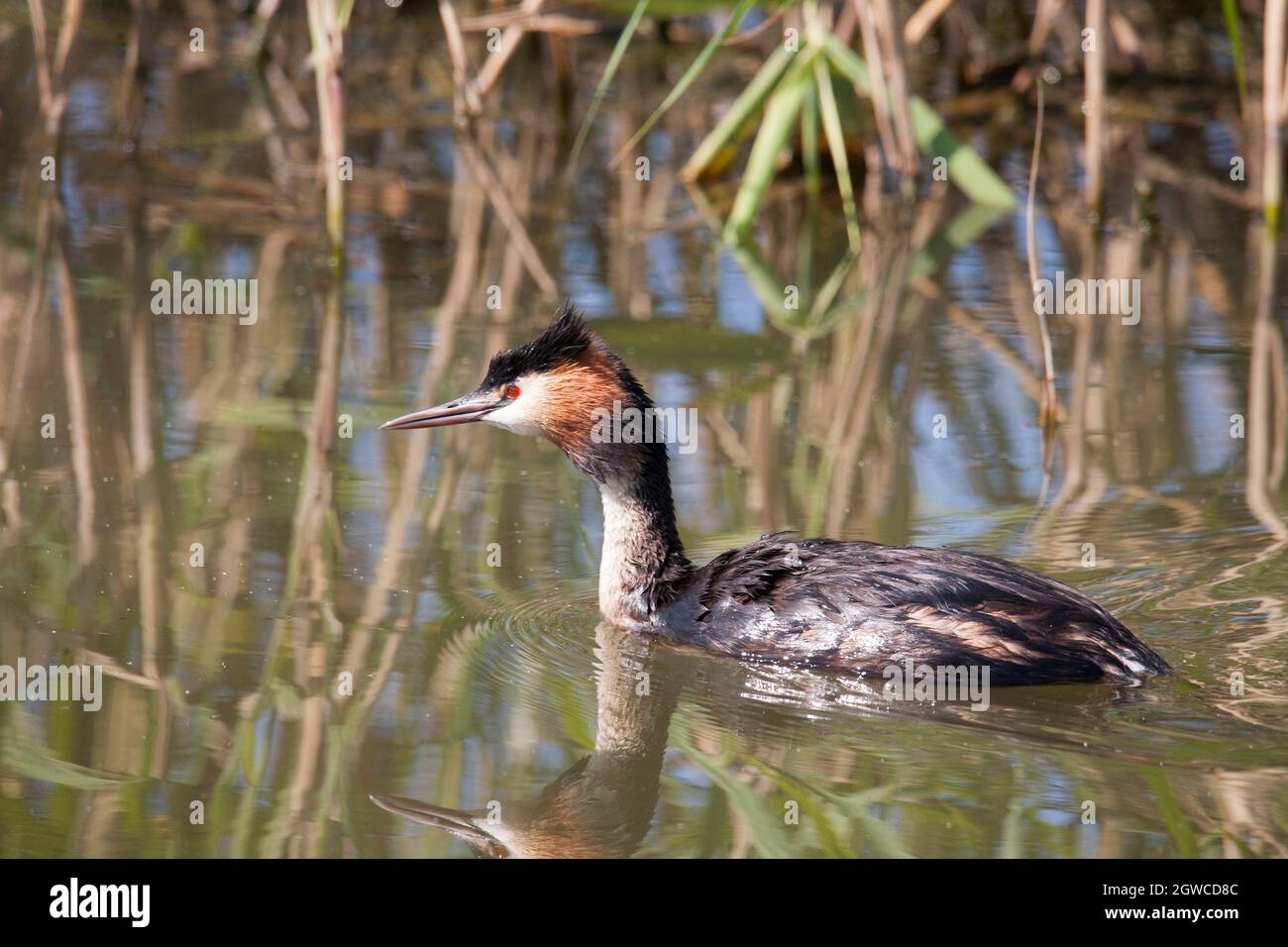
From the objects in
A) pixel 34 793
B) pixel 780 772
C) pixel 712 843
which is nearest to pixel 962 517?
pixel 780 772

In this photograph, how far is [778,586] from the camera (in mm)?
5977

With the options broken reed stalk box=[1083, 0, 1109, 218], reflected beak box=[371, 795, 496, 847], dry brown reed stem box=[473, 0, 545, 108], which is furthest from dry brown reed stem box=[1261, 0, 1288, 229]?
reflected beak box=[371, 795, 496, 847]

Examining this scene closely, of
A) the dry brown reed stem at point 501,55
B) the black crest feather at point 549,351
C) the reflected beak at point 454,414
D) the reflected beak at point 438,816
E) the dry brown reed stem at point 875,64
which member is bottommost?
the reflected beak at point 438,816

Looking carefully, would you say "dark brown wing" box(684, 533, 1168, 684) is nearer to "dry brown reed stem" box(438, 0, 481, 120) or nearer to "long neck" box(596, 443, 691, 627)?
"long neck" box(596, 443, 691, 627)

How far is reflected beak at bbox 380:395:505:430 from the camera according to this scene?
6.48m

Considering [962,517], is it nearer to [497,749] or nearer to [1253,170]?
[497,749]

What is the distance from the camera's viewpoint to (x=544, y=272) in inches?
418

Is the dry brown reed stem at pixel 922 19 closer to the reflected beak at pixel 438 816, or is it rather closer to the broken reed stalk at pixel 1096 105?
the broken reed stalk at pixel 1096 105

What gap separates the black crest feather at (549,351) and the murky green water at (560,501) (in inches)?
27.3

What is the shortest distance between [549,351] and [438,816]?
6.94 feet

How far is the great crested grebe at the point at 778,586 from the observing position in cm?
562

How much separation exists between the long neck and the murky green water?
144 millimetres

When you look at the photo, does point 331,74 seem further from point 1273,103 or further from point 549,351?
point 1273,103

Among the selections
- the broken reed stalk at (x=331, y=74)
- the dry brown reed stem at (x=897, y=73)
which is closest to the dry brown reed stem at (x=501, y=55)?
the dry brown reed stem at (x=897, y=73)
